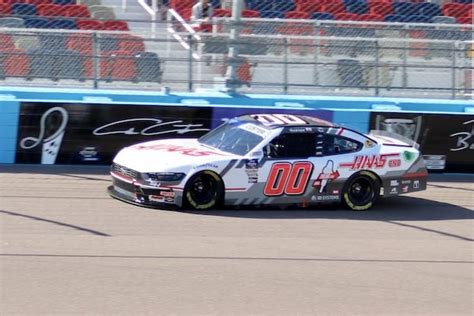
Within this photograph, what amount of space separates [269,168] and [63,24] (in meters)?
6.14

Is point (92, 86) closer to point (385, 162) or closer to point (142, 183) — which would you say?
point (142, 183)

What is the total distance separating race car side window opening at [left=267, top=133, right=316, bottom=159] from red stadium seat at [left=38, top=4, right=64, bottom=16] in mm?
7675

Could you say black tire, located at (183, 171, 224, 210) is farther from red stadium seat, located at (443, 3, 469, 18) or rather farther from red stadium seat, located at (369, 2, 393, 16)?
red stadium seat, located at (443, 3, 469, 18)

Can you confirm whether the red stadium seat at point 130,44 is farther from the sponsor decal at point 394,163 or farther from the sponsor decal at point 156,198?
the sponsor decal at point 394,163

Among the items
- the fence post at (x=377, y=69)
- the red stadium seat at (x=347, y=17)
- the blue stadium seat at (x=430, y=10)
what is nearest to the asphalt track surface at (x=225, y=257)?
the fence post at (x=377, y=69)

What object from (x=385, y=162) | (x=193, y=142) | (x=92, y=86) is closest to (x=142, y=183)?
(x=193, y=142)

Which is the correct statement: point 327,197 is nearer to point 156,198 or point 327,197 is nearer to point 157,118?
point 156,198

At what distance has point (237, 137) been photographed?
42.7 ft

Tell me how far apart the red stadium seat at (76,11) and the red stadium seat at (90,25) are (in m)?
1.25

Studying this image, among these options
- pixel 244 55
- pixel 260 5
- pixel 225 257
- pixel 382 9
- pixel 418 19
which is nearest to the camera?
pixel 225 257

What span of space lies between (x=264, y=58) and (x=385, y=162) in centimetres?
440
